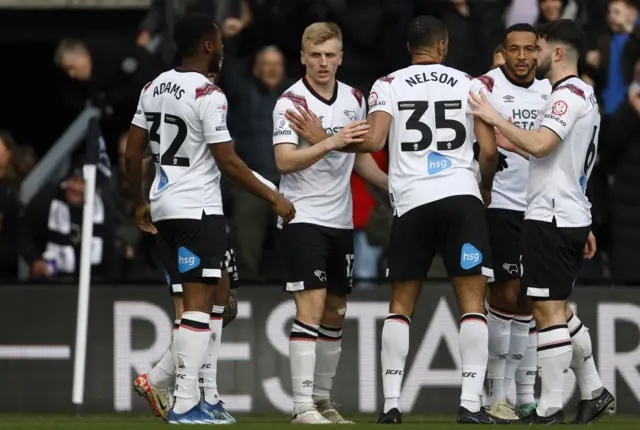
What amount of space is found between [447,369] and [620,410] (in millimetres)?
1402

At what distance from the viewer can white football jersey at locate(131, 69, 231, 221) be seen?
10.3 metres

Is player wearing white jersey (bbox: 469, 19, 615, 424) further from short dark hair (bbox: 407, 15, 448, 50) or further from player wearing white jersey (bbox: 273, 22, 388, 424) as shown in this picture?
player wearing white jersey (bbox: 273, 22, 388, 424)

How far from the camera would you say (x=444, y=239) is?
1046 cm

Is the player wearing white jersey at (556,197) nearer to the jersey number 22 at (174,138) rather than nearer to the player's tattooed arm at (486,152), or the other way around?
the player's tattooed arm at (486,152)

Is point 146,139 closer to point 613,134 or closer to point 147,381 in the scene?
point 147,381

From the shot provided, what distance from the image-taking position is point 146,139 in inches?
424

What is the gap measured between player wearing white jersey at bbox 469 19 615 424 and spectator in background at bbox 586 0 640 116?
3.44 m

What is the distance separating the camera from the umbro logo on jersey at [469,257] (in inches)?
407

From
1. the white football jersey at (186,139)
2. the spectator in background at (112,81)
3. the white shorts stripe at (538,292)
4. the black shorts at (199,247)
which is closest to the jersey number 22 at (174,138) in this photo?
the white football jersey at (186,139)

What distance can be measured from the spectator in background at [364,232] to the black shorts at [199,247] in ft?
10.0

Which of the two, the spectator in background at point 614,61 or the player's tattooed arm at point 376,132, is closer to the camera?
the player's tattooed arm at point 376,132

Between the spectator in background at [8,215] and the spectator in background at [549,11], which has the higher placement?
the spectator in background at [549,11]

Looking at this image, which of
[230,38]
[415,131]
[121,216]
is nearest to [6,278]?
[121,216]

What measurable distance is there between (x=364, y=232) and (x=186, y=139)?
131 inches
